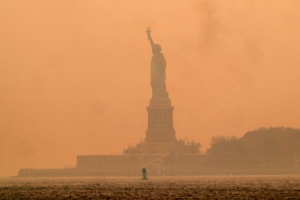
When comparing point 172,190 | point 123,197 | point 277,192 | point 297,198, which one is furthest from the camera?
point 172,190

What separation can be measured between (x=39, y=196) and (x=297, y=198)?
88.2 feet

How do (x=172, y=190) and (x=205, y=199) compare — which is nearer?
(x=205, y=199)

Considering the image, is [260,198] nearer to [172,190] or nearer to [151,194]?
[151,194]

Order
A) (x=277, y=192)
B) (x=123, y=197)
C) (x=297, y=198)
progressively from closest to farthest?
(x=297, y=198) < (x=123, y=197) < (x=277, y=192)

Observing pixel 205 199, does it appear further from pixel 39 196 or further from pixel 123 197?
pixel 39 196

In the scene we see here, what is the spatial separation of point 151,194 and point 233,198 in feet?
44.4

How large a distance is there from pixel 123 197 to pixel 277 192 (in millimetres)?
17480

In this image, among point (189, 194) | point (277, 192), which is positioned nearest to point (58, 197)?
point (189, 194)

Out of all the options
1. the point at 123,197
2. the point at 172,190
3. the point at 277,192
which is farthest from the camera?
the point at 172,190

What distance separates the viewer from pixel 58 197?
109938 mm

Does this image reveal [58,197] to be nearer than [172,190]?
Yes

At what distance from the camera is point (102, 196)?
11206cm

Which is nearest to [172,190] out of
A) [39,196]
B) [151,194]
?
[151,194]

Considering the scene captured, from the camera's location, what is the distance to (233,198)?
10381cm
